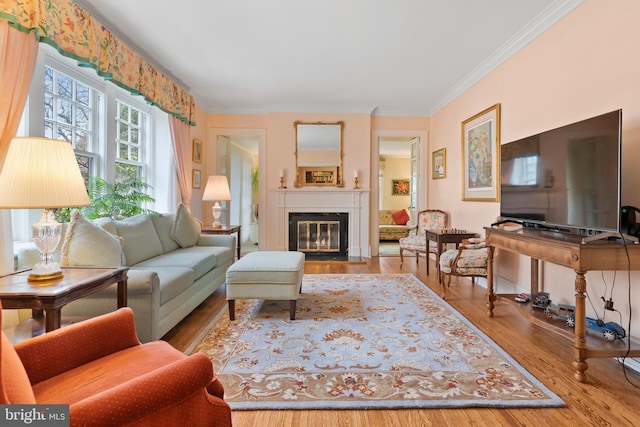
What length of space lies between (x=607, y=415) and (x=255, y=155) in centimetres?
827

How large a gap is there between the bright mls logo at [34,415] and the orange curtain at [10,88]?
69.6 inches

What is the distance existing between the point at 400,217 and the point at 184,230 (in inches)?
225

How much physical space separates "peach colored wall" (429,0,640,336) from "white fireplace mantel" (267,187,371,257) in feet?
6.71

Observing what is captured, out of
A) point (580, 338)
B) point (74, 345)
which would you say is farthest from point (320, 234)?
point (74, 345)

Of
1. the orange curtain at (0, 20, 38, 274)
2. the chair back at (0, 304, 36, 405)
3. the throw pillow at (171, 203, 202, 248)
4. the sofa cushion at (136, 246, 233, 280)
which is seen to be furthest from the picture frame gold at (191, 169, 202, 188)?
the chair back at (0, 304, 36, 405)

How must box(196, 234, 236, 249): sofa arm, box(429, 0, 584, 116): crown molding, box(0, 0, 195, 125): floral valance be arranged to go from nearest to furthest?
1. box(0, 0, 195, 125): floral valance
2. box(429, 0, 584, 116): crown molding
3. box(196, 234, 236, 249): sofa arm

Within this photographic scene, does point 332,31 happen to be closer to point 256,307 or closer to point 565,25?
point 565,25

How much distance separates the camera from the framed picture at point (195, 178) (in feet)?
16.7

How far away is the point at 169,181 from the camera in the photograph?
14.3 feet

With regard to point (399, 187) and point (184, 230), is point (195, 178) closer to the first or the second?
point (184, 230)

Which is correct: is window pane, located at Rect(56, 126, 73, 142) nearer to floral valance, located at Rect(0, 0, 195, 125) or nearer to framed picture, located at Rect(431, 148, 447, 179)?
floral valance, located at Rect(0, 0, 195, 125)

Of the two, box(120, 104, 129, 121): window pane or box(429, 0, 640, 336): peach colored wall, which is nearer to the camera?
box(429, 0, 640, 336): peach colored wall

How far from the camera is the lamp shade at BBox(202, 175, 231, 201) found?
448cm

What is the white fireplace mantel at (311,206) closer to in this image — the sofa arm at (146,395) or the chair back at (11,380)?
the sofa arm at (146,395)
